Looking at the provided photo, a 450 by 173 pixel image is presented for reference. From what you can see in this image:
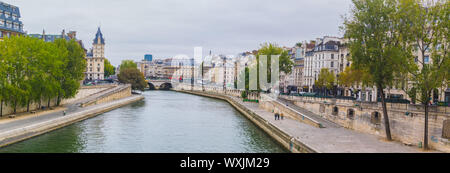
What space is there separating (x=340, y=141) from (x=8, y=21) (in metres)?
51.0

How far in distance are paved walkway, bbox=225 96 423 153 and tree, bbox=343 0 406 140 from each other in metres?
2.13

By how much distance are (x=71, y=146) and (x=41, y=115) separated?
13.7 metres

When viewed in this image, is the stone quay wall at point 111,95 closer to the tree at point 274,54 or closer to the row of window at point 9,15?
the row of window at point 9,15

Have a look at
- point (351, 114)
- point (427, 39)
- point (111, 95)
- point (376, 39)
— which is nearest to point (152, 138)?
point (351, 114)

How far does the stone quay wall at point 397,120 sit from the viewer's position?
79.3 ft

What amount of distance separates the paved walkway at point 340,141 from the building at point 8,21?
43.9 meters

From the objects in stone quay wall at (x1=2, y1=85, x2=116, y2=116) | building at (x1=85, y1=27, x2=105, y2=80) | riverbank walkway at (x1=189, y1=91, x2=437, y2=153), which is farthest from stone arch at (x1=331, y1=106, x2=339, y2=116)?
building at (x1=85, y1=27, x2=105, y2=80)

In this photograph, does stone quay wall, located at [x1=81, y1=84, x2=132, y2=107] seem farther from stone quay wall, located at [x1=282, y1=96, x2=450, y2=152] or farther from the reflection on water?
stone quay wall, located at [x1=282, y1=96, x2=450, y2=152]

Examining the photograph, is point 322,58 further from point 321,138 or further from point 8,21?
point 8,21

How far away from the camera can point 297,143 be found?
85.5 ft

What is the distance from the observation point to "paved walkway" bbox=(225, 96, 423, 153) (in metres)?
23.3

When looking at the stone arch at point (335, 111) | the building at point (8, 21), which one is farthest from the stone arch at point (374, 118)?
the building at point (8, 21)
